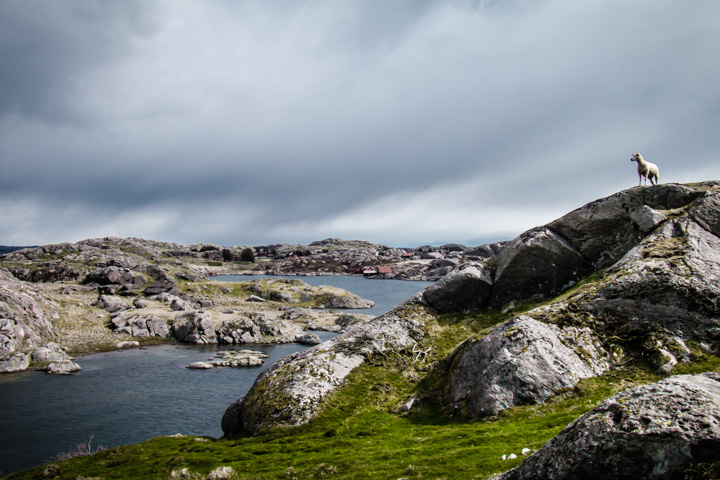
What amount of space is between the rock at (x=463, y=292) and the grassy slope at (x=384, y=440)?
5.21 meters

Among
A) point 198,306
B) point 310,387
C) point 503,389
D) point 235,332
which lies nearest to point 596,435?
point 503,389

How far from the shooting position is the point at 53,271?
144 metres

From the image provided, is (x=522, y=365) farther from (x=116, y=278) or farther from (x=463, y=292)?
(x=116, y=278)

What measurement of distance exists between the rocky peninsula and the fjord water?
18166mm

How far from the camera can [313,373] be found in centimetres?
2806

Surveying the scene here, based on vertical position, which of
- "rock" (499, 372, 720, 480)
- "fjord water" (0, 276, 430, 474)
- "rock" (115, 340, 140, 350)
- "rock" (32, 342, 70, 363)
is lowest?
"fjord water" (0, 276, 430, 474)

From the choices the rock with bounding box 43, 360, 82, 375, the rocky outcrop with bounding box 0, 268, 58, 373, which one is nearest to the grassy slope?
the rock with bounding box 43, 360, 82, 375

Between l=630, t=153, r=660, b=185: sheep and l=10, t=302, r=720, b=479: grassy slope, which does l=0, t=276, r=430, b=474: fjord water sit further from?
l=630, t=153, r=660, b=185: sheep

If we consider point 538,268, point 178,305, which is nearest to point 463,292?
point 538,268

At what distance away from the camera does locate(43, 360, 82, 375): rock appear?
6259 cm

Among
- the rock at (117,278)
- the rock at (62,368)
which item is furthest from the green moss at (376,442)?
the rock at (117,278)

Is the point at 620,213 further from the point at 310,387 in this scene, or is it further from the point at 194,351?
the point at 194,351

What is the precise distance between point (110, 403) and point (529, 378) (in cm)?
5531

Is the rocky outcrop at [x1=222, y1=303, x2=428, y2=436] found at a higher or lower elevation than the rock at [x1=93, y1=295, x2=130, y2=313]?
lower
